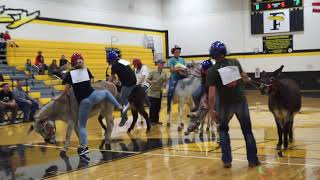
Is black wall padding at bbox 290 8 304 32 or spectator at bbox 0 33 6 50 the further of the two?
black wall padding at bbox 290 8 304 32

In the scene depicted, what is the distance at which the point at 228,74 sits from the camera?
767 centimetres

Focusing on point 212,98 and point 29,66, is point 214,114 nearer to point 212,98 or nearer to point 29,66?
point 212,98

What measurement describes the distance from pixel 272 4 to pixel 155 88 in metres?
20.5

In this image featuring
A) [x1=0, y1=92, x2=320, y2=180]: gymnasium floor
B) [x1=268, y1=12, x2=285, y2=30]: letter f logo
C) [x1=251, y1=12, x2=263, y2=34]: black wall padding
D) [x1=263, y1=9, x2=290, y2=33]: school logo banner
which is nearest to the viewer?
[x1=0, y1=92, x2=320, y2=180]: gymnasium floor

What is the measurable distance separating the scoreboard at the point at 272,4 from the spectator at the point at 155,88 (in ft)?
66.0

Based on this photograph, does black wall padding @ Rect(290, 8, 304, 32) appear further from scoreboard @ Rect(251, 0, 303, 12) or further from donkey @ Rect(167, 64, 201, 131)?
donkey @ Rect(167, 64, 201, 131)

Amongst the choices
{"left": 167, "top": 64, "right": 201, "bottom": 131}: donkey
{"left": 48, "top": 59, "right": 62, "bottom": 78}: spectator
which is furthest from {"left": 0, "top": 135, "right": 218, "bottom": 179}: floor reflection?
{"left": 48, "top": 59, "right": 62, "bottom": 78}: spectator

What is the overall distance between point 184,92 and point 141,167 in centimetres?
589

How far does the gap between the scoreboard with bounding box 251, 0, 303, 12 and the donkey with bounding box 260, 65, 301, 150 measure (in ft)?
79.5

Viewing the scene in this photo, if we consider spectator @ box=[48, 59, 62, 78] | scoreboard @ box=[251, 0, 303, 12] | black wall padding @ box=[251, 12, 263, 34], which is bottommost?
spectator @ box=[48, 59, 62, 78]

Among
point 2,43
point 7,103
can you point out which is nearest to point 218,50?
point 7,103

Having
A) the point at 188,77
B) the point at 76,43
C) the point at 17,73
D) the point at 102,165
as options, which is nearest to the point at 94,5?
the point at 76,43

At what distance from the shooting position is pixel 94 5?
1244 inches

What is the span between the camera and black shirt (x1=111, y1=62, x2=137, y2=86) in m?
12.0
